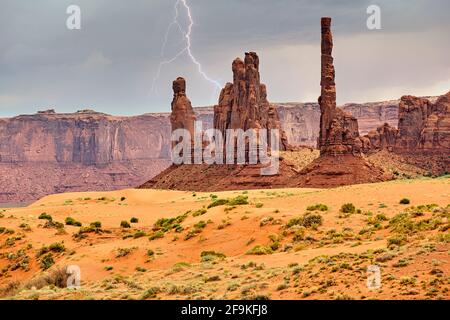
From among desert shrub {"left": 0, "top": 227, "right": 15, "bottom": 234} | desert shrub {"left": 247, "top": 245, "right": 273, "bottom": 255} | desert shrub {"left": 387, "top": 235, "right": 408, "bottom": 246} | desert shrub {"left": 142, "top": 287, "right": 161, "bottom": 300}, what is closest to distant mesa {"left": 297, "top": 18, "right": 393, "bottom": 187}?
desert shrub {"left": 0, "top": 227, "right": 15, "bottom": 234}

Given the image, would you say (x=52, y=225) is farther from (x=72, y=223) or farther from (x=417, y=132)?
(x=417, y=132)

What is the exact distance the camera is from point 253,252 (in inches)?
1262

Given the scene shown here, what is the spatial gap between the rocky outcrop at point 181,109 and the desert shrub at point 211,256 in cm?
10505

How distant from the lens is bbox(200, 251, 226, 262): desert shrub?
1257 inches

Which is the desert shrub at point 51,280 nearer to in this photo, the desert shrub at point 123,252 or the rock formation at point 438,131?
the desert shrub at point 123,252

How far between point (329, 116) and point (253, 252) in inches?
2762

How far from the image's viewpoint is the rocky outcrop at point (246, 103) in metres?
123

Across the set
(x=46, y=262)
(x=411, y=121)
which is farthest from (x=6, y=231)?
(x=411, y=121)

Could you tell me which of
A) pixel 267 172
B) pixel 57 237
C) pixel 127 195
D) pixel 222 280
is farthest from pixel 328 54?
pixel 222 280

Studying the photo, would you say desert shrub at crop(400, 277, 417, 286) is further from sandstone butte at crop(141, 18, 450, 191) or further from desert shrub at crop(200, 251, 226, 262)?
sandstone butte at crop(141, 18, 450, 191)

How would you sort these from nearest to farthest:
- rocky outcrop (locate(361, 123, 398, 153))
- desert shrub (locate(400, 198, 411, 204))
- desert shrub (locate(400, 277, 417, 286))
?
desert shrub (locate(400, 277, 417, 286)) → desert shrub (locate(400, 198, 411, 204)) → rocky outcrop (locate(361, 123, 398, 153))

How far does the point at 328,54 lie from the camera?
325 ft

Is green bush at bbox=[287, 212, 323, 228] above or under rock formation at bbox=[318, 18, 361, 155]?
under

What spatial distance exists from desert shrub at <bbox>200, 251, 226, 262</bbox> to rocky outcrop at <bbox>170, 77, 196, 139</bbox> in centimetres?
10505
